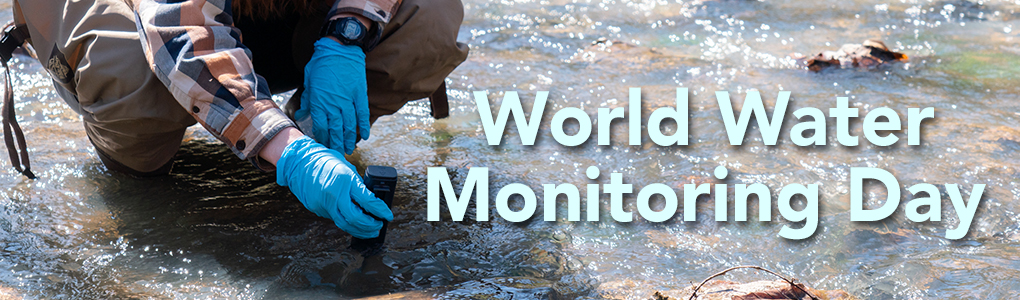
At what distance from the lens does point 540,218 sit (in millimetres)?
1998

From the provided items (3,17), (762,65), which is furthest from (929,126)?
(3,17)

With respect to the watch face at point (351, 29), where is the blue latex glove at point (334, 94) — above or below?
below

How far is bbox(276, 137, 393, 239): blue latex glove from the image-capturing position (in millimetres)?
1494

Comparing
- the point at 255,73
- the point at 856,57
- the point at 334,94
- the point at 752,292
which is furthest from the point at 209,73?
the point at 856,57

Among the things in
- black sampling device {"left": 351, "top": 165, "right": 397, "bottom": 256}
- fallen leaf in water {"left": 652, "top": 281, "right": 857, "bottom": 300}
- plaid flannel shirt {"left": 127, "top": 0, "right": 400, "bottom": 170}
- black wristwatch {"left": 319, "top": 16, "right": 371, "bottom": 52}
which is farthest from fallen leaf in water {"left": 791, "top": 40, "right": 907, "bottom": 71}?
plaid flannel shirt {"left": 127, "top": 0, "right": 400, "bottom": 170}

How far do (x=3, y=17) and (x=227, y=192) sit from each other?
3242mm

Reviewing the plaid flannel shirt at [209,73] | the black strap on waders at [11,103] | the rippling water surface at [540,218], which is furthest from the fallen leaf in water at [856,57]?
the black strap on waders at [11,103]

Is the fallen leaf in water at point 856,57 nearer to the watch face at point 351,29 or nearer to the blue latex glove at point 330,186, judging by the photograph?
the watch face at point 351,29

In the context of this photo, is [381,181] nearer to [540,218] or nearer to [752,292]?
[540,218]

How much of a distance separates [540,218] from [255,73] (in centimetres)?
78

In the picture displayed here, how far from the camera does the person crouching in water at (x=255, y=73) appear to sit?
1578 millimetres

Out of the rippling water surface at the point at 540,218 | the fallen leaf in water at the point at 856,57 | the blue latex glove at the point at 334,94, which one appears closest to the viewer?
the rippling water surface at the point at 540,218

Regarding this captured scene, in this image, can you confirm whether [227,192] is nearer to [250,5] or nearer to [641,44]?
[250,5]

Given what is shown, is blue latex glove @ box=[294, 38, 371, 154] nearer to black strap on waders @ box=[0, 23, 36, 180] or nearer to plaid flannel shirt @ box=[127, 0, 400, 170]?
plaid flannel shirt @ box=[127, 0, 400, 170]
